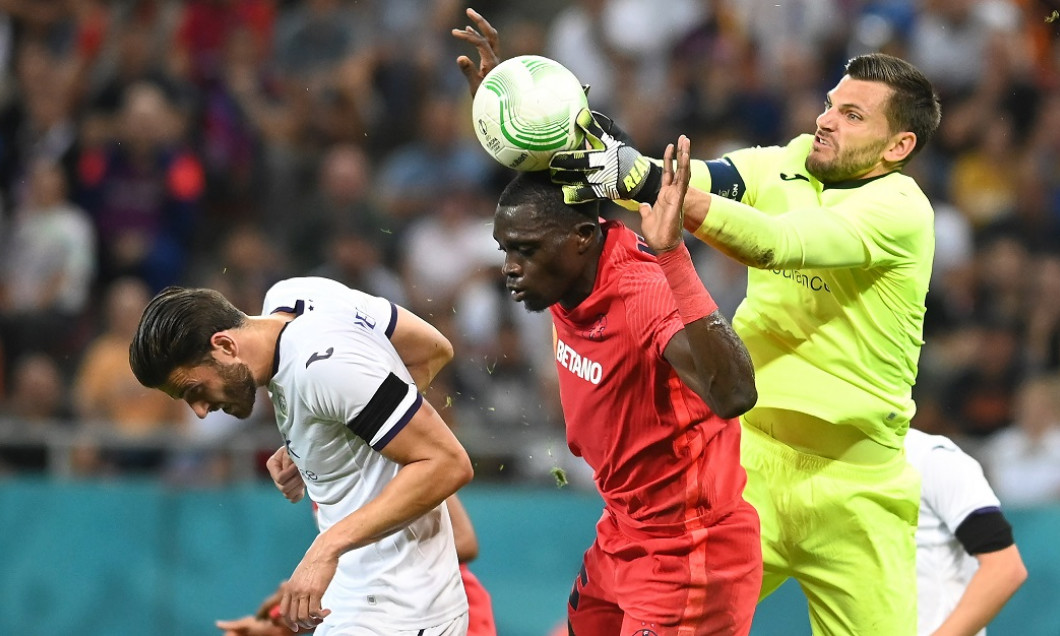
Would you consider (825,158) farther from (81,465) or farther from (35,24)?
(35,24)

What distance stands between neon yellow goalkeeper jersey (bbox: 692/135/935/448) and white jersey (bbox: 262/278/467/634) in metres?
1.35

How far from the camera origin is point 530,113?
4.74 meters

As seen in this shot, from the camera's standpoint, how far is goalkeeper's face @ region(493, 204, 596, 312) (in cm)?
478

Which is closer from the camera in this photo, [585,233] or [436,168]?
[585,233]

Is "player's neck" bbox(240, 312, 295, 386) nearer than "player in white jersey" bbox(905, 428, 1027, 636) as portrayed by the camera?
Yes

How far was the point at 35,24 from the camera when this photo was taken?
13.1 metres

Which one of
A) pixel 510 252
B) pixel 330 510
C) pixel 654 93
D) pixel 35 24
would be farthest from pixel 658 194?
pixel 35 24

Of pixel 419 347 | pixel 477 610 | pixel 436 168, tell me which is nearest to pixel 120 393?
pixel 436 168

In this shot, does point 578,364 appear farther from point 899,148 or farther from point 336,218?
point 336,218

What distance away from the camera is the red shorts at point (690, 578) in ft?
16.3

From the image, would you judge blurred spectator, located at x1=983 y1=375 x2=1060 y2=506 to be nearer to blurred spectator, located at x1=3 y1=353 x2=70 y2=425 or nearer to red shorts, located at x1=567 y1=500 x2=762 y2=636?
red shorts, located at x1=567 y1=500 x2=762 y2=636

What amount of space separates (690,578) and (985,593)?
1.66 m

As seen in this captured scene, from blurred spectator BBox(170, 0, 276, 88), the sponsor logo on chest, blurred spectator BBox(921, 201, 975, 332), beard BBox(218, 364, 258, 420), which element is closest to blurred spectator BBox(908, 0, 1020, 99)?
blurred spectator BBox(921, 201, 975, 332)

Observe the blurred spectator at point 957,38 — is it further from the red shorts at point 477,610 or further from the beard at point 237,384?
the beard at point 237,384
